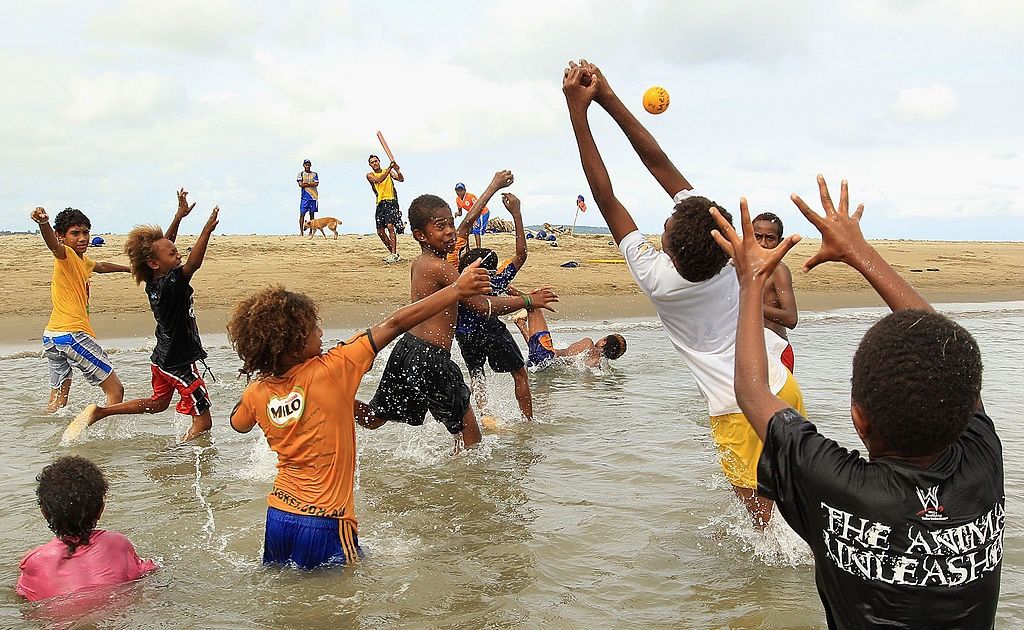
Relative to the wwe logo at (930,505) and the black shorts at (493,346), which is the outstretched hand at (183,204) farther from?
the wwe logo at (930,505)

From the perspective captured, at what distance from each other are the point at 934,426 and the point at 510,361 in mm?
5240

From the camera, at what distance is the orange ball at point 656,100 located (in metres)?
5.32

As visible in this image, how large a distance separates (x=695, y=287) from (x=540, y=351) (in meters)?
5.32

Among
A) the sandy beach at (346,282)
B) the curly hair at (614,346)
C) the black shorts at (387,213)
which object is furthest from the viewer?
the black shorts at (387,213)

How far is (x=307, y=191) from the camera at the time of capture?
18.4 m

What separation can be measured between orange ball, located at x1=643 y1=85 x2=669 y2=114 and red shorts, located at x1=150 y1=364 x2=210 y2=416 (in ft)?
12.5

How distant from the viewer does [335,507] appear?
372 cm

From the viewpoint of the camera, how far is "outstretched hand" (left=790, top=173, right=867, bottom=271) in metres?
2.38

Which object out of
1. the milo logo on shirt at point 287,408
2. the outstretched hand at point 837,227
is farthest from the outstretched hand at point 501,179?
the outstretched hand at point 837,227

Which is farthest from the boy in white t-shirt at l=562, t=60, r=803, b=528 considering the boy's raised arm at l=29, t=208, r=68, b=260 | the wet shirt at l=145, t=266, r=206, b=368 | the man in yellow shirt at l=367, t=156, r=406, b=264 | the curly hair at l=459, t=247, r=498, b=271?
the man in yellow shirt at l=367, t=156, r=406, b=264

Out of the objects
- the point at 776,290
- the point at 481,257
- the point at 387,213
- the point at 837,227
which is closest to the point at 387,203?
the point at 387,213

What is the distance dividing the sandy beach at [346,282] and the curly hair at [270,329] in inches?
321

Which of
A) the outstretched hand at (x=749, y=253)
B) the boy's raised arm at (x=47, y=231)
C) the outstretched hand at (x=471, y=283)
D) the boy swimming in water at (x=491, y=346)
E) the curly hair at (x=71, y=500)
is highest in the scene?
the boy's raised arm at (x=47, y=231)

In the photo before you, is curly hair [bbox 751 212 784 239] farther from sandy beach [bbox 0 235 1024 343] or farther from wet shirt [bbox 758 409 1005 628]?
sandy beach [bbox 0 235 1024 343]
